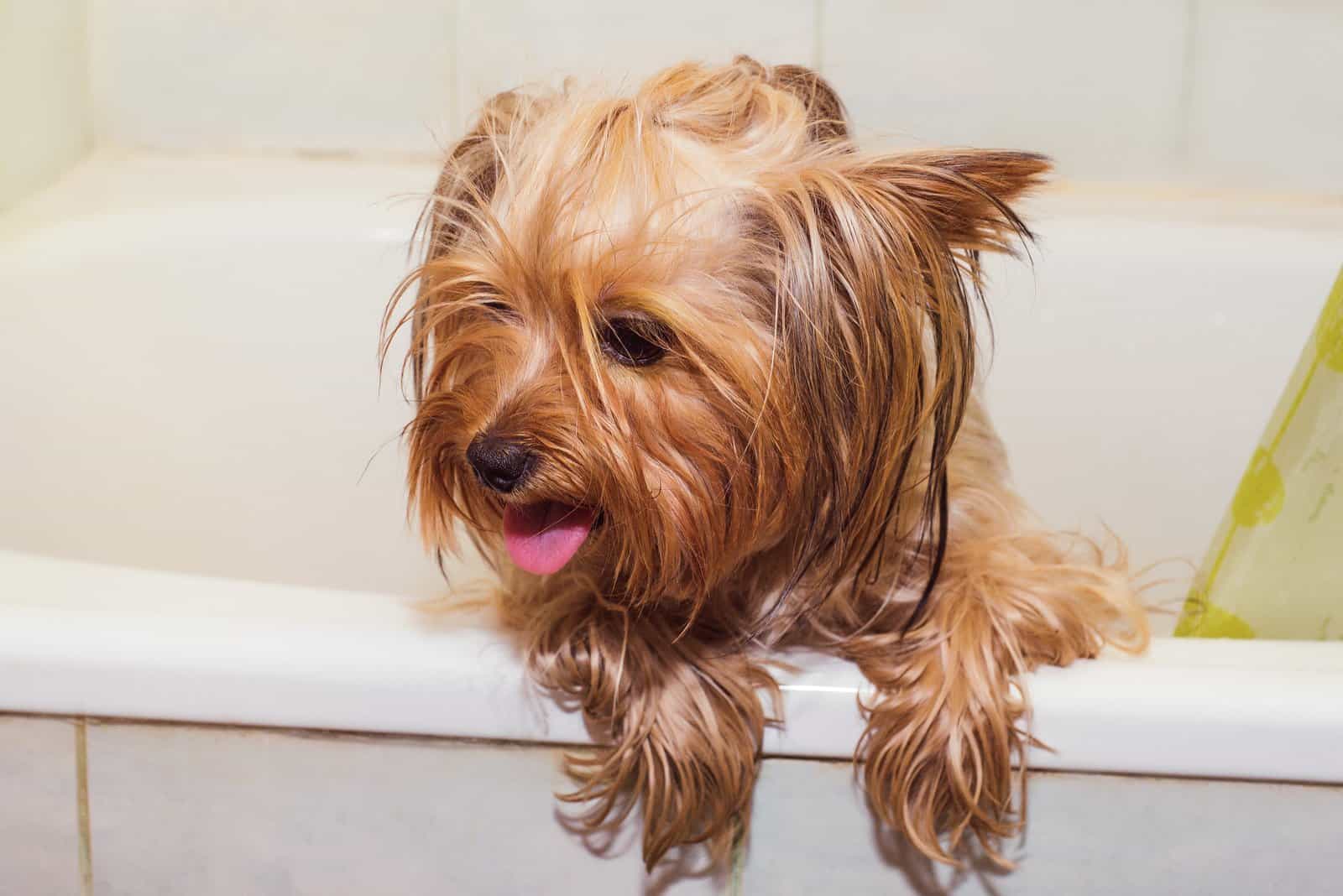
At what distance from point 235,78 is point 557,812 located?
4.54ft

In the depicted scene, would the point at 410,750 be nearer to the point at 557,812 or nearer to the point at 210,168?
the point at 557,812

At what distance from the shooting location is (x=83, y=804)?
3.42 ft

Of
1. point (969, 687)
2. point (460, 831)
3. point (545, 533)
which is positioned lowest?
point (460, 831)

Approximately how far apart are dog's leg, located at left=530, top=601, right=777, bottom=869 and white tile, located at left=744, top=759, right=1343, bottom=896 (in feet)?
0.10

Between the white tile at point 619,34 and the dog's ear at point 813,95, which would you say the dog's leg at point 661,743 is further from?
the white tile at point 619,34

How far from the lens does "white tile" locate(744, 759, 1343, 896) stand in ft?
3.22

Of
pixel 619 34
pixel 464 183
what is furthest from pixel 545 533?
pixel 619 34

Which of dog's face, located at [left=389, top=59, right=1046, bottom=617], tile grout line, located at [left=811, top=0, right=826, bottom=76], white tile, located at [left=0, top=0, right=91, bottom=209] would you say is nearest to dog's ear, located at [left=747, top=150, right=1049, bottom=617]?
dog's face, located at [left=389, top=59, right=1046, bottom=617]

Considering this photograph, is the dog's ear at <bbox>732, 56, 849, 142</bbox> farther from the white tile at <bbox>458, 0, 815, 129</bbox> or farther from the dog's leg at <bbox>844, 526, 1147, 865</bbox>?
the white tile at <bbox>458, 0, 815, 129</bbox>

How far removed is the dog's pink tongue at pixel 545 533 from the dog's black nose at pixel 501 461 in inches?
1.9

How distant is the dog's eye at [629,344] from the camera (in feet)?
3.26

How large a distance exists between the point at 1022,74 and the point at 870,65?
215mm

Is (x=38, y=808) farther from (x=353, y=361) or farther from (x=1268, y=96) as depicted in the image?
(x=1268, y=96)

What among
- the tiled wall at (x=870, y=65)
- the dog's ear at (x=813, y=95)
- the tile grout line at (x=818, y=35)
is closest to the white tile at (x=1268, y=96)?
the tiled wall at (x=870, y=65)
